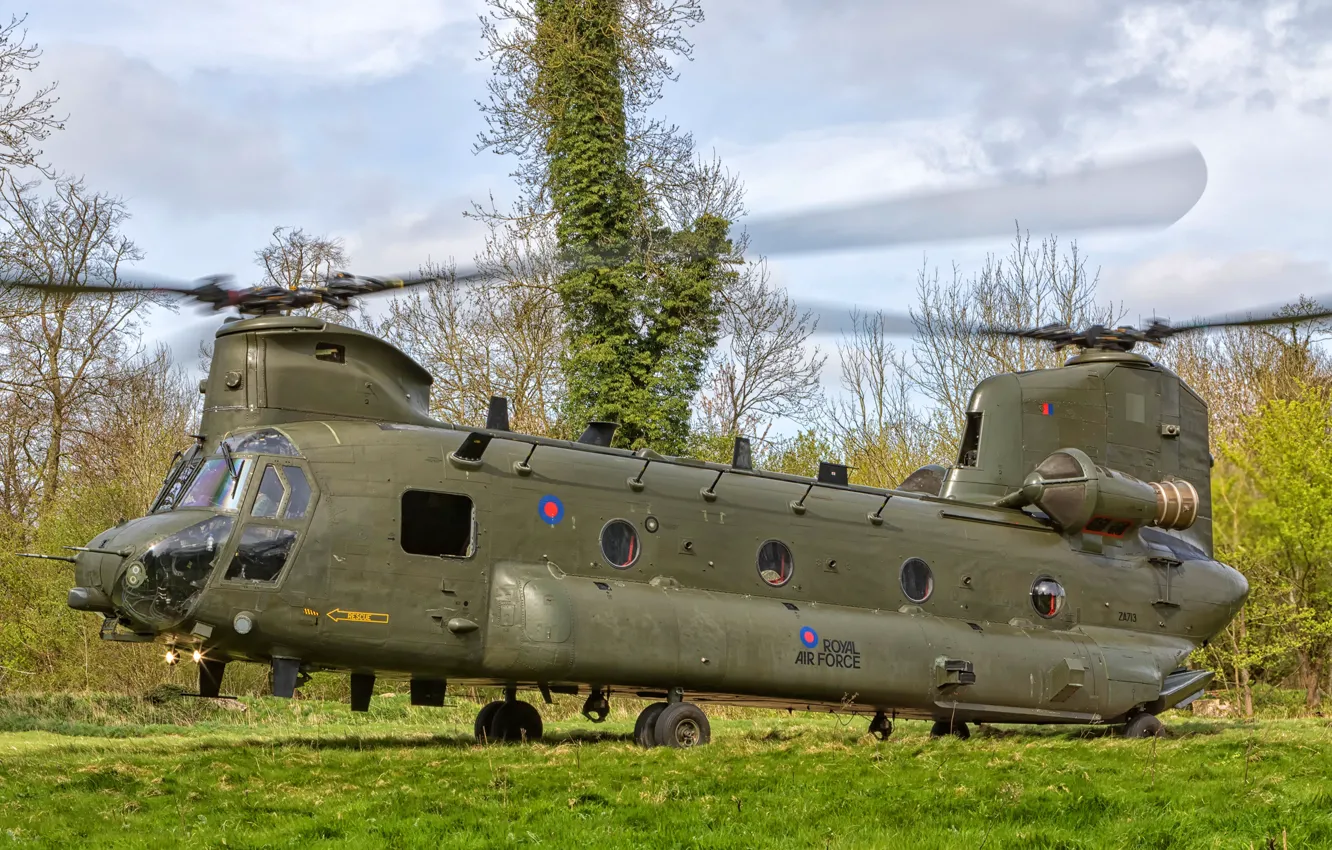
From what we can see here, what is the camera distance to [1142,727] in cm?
1959

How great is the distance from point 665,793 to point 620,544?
520 cm

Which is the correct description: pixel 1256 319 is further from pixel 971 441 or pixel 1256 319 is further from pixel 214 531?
pixel 214 531

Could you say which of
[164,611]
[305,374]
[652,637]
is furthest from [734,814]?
[305,374]

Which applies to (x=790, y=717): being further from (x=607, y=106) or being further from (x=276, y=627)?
Result: (x=607, y=106)

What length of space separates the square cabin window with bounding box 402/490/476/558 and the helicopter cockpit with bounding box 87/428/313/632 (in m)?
1.22

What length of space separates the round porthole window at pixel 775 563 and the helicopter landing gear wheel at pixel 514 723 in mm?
3831

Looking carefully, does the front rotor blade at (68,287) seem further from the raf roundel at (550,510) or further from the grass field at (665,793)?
the raf roundel at (550,510)

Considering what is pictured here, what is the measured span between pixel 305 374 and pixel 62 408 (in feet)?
95.5

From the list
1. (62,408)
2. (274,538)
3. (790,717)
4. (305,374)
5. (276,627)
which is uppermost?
(62,408)

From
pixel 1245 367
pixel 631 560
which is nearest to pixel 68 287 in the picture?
pixel 631 560

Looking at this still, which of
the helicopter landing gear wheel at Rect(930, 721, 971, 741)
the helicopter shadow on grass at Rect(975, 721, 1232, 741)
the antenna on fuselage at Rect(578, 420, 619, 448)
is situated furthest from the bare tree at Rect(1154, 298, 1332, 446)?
the antenna on fuselage at Rect(578, 420, 619, 448)

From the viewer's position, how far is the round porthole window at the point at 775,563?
685 inches

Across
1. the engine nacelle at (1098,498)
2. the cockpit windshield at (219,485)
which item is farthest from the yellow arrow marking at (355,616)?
the engine nacelle at (1098,498)

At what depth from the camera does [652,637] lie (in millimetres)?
15656
